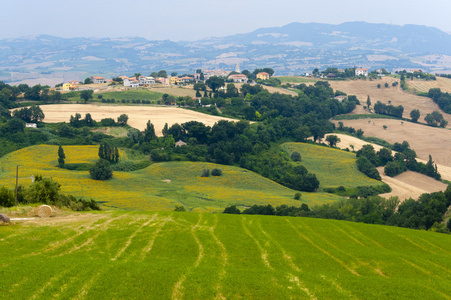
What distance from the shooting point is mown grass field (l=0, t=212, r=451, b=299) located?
18781 millimetres

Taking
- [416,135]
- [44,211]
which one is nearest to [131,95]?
[416,135]

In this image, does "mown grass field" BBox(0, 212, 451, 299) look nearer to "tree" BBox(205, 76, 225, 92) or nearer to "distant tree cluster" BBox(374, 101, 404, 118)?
"tree" BBox(205, 76, 225, 92)

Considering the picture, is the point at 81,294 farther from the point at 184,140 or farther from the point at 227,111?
the point at 227,111

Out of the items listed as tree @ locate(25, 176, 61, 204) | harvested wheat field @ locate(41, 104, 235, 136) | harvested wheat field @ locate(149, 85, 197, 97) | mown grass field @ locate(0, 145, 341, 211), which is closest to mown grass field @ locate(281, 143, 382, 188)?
mown grass field @ locate(0, 145, 341, 211)

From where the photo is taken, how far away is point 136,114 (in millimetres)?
142375

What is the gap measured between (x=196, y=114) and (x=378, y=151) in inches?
2622

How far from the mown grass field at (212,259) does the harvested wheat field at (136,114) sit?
92.7 metres

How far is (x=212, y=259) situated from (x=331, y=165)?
9638 centimetres

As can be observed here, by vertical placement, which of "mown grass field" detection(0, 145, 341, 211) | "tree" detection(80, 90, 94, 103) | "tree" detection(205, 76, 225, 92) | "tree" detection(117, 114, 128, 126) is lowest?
"mown grass field" detection(0, 145, 341, 211)

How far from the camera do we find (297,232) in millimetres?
34312

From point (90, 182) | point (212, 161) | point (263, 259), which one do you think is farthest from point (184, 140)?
point (263, 259)

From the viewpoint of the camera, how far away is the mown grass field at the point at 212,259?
18.8 metres

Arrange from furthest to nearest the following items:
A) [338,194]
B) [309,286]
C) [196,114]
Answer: [196,114] < [338,194] < [309,286]

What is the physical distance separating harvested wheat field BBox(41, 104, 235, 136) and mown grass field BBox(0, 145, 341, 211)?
2592 cm
